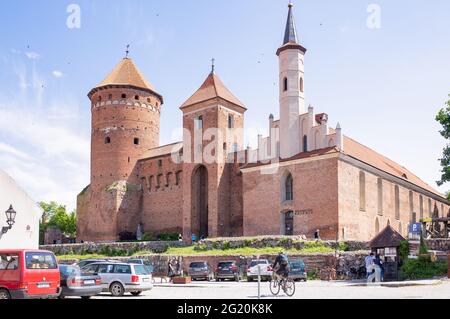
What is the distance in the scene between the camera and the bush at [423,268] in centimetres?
2423

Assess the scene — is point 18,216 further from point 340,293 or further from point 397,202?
point 397,202

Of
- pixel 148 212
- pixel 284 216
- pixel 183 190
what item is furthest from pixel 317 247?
pixel 148 212

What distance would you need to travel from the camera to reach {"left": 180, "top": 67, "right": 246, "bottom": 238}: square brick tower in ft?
159

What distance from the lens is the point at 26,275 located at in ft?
47.2

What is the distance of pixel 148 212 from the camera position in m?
57.3

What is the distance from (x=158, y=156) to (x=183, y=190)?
7.17m

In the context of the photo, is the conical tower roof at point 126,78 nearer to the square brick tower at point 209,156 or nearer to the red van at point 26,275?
the square brick tower at point 209,156

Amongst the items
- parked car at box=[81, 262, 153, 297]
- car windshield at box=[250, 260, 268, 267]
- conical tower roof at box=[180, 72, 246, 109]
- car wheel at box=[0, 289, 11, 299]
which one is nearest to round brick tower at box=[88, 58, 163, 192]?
conical tower roof at box=[180, 72, 246, 109]

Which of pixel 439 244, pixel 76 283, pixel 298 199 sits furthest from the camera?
pixel 298 199

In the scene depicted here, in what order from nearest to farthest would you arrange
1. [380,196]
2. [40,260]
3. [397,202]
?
[40,260]
[380,196]
[397,202]

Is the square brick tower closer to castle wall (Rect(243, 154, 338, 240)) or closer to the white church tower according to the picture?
castle wall (Rect(243, 154, 338, 240))

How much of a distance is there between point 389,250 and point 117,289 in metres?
13.1

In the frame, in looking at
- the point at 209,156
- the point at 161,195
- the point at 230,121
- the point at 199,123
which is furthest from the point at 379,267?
the point at 161,195
